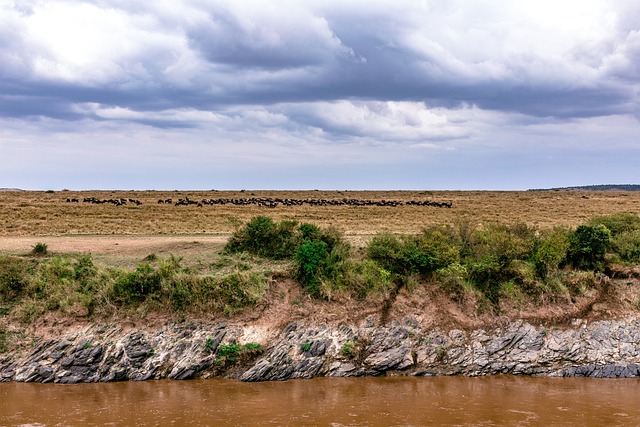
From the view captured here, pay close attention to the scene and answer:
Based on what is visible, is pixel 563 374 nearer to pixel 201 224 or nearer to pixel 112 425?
pixel 112 425

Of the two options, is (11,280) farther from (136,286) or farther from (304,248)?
(304,248)

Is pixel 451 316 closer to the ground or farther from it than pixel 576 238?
closer to the ground

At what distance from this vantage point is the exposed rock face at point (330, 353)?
1756cm

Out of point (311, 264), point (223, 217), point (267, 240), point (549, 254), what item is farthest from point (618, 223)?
point (223, 217)

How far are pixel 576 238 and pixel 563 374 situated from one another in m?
6.57

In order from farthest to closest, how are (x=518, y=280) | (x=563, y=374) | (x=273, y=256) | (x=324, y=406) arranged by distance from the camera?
(x=273, y=256) < (x=518, y=280) < (x=563, y=374) < (x=324, y=406)

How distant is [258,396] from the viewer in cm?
1633

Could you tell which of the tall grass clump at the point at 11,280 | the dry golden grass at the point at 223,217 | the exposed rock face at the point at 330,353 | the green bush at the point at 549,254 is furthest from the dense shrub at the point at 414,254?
the tall grass clump at the point at 11,280

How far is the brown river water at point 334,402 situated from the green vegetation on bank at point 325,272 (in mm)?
3102

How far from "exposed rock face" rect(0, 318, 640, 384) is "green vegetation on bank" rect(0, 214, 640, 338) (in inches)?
48.3

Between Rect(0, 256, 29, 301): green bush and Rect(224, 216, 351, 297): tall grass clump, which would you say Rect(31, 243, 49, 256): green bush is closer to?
Rect(0, 256, 29, 301): green bush

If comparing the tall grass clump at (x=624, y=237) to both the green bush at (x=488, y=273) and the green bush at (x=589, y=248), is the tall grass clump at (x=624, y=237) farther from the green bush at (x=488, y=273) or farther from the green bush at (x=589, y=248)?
the green bush at (x=488, y=273)

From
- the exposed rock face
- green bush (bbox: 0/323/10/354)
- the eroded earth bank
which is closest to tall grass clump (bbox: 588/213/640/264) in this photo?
the eroded earth bank

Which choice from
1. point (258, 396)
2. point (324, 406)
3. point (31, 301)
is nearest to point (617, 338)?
point (324, 406)
